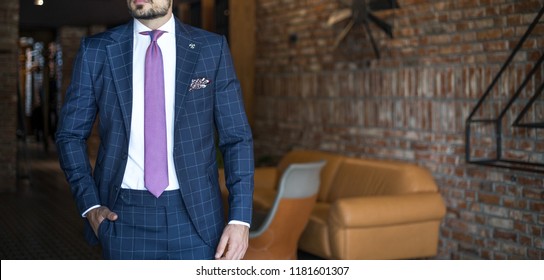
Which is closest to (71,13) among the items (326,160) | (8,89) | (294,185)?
(8,89)

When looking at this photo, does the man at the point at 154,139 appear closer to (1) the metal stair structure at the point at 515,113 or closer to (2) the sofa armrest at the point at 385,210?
(1) the metal stair structure at the point at 515,113

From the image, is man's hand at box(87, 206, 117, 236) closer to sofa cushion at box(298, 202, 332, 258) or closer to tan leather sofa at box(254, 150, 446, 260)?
tan leather sofa at box(254, 150, 446, 260)

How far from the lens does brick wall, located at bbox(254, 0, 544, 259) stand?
4.77 m

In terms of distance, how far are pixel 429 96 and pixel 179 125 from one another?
3640 mm

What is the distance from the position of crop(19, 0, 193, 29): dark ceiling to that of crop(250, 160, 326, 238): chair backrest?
130 centimetres

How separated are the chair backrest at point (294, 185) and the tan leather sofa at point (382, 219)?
0.86 feet

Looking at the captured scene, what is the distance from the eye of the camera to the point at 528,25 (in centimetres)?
461

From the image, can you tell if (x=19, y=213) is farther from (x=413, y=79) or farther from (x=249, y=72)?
(x=249, y=72)

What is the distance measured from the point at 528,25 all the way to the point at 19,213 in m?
3.18

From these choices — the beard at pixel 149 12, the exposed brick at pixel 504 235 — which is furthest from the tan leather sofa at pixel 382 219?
the beard at pixel 149 12

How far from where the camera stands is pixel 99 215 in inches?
82.6

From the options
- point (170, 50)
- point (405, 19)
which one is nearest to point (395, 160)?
point (405, 19)

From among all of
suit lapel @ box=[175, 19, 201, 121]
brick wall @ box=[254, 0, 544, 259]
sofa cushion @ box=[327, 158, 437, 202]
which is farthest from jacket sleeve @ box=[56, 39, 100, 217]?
sofa cushion @ box=[327, 158, 437, 202]

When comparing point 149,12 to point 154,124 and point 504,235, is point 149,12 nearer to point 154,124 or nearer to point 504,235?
point 154,124
